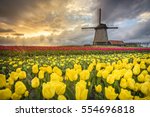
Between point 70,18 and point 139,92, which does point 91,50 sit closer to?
point 70,18

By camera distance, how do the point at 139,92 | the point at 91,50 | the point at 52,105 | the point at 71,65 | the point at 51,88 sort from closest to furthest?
the point at 51,88 → the point at 139,92 → the point at 52,105 → the point at 71,65 → the point at 91,50

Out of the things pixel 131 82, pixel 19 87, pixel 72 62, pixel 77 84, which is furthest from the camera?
pixel 72 62

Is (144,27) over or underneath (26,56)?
over

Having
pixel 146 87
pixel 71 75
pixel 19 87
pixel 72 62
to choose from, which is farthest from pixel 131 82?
pixel 72 62

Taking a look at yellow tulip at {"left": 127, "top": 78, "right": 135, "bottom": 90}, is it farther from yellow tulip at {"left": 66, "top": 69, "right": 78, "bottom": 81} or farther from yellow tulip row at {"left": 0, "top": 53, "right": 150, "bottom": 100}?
yellow tulip at {"left": 66, "top": 69, "right": 78, "bottom": 81}

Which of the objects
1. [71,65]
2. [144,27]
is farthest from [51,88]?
[144,27]

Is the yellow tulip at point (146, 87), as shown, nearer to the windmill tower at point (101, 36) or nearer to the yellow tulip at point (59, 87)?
the yellow tulip at point (59, 87)

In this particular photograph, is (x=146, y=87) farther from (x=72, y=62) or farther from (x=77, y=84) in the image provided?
(x=72, y=62)

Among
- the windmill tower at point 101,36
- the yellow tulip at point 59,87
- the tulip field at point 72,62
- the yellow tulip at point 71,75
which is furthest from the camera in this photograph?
the windmill tower at point 101,36

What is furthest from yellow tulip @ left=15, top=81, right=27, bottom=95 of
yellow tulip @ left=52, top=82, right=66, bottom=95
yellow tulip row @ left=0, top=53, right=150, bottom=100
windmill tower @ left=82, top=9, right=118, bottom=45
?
windmill tower @ left=82, top=9, right=118, bottom=45

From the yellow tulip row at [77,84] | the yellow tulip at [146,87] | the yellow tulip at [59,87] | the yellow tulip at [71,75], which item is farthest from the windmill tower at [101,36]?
the yellow tulip at [59,87]

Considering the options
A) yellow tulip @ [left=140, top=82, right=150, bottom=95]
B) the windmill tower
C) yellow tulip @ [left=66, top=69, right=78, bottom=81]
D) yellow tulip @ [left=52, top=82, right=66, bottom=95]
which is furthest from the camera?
the windmill tower
